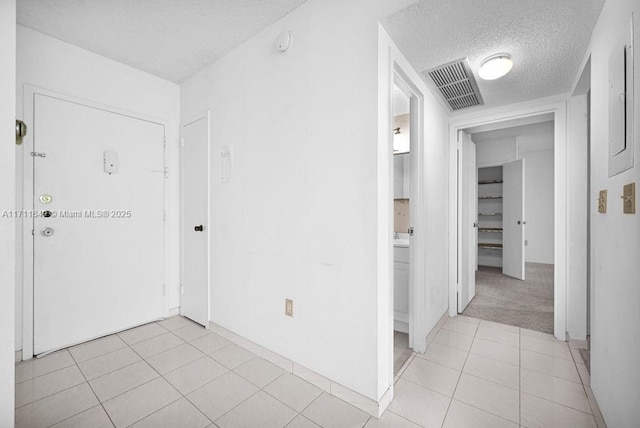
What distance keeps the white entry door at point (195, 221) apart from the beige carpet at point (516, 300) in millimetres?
2994

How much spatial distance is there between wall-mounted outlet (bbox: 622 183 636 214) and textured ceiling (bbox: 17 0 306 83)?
6.89 ft

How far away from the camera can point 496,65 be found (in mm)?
1946

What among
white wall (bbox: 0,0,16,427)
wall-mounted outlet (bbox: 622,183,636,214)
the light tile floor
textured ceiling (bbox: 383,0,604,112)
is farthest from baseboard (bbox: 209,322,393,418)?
textured ceiling (bbox: 383,0,604,112)

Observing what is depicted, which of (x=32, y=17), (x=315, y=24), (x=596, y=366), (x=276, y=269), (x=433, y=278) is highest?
(x=32, y=17)

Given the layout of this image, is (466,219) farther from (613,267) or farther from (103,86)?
(103,86)

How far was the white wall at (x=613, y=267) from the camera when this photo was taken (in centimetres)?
104

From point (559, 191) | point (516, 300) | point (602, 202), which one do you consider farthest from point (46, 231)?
point (516, 300)

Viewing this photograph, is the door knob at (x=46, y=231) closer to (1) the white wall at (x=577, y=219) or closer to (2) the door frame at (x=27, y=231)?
(2) the door frame at (x=27, y=231)

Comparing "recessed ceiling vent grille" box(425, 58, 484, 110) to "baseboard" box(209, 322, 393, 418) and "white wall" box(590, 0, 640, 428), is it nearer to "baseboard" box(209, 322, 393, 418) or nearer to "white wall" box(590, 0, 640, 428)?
"white wall" box(590, 0, 640, 428)

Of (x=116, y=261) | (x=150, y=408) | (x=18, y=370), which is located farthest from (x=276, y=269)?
(x=18, y=370)

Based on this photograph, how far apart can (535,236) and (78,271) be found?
7.83m

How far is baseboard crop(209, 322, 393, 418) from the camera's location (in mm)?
1562

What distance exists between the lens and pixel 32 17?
6.61 ft

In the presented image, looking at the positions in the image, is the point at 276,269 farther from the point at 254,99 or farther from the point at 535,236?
the point at 535,236
